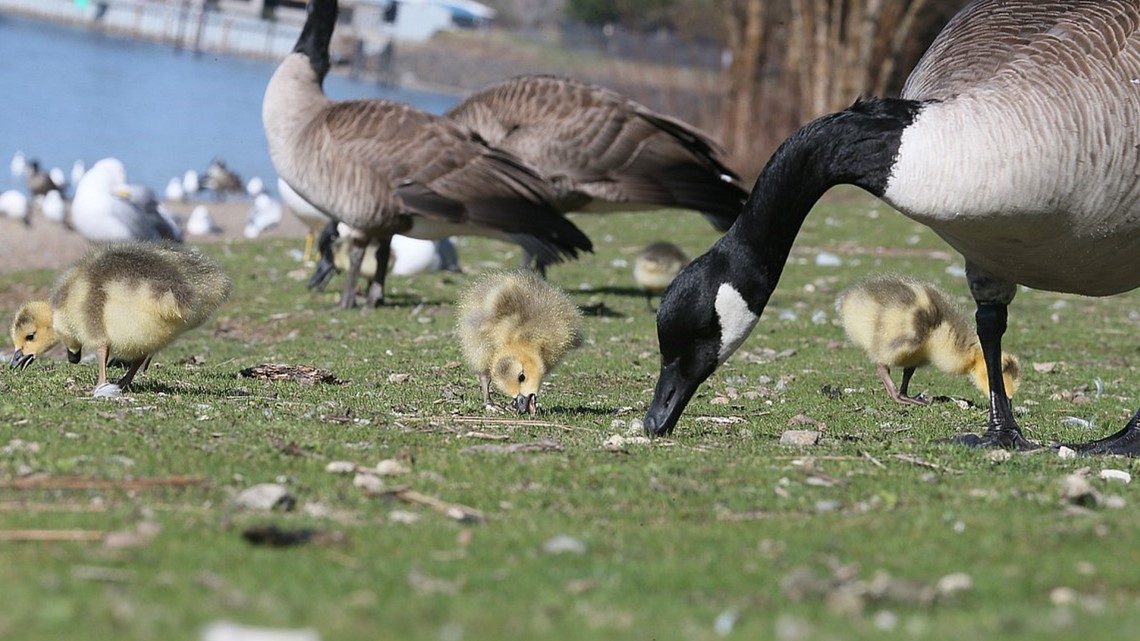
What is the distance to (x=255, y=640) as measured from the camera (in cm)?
303

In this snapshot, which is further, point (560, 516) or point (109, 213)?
point (109, 213)

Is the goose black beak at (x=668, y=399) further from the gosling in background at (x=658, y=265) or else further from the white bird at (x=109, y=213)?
the white bird at (x=109, y=213)

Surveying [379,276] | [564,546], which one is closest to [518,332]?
[564,546]

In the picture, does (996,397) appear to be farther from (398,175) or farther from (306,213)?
(306,213)

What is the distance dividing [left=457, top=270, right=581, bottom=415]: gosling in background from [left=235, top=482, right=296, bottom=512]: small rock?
2.86m

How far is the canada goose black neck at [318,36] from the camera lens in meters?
13.7

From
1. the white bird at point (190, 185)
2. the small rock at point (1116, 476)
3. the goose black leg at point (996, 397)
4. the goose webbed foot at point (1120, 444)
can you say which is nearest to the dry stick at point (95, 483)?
the small rock at point (1116, 476)

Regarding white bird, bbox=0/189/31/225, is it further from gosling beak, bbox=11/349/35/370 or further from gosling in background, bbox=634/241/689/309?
gosling beak, bbox=11/349/35/370

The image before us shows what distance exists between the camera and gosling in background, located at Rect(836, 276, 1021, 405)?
8.62 meters

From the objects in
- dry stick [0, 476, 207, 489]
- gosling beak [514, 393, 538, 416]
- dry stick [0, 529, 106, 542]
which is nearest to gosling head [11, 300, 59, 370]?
gosling beak [514, 393, 538, 416]

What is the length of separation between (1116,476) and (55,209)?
940 inches

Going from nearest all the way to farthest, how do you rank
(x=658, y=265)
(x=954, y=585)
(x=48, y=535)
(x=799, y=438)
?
(x=954, y=585) → (x=48, y=535) → (x=799, y=438) → (x=658, y=265)

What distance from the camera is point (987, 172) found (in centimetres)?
594

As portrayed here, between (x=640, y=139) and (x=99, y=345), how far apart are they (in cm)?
789
